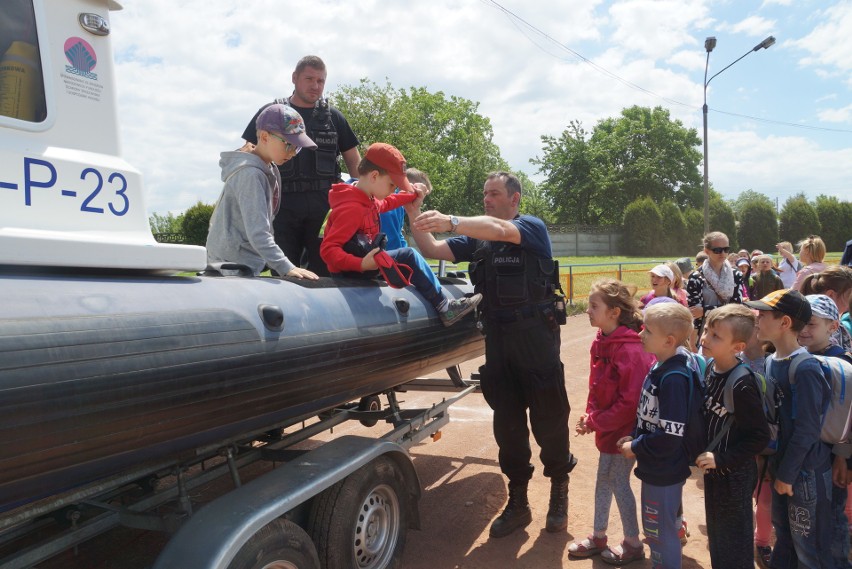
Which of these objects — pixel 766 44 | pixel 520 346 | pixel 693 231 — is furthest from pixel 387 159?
pixel 693 231

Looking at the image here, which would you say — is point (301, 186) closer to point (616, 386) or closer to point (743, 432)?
point (616, 386)

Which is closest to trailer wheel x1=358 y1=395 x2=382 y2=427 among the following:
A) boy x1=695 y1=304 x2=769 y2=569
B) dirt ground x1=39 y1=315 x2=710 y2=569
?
dirt ground x1=39 y1=315 x2=710 y2=569

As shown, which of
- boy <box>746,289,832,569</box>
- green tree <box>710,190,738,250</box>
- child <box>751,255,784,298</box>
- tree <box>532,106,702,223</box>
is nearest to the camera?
boy <box>746,289,832,569</box>

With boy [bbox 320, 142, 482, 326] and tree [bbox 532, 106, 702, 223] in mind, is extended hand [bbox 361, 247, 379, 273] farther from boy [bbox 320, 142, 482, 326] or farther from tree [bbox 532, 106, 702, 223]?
tree [bbox 532, 106, 702, 223]

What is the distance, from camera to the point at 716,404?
118 inches

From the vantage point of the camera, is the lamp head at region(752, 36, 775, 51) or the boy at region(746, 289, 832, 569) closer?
the boy at region(746, 289, 832, 569)

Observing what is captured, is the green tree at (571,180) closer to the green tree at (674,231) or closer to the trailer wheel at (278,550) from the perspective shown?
the green tree at (674,231)

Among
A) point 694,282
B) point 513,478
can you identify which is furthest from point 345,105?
point 513,478

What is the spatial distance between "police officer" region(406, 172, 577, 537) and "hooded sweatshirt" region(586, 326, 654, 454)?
Result: 1.14 ft

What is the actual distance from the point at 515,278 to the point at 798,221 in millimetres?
51957

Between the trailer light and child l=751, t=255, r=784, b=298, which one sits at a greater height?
the trailer light

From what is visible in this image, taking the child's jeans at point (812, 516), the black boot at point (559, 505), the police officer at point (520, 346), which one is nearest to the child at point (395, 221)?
the police officer at point (520, 346)

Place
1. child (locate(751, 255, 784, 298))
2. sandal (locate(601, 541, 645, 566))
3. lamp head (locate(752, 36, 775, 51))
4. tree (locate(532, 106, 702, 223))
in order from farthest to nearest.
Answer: tree (locate(532, 106, 702, 223)) < lamp head (locate(752, 36, 775, 51)) < child (locate(751, 255, 784, 298)) < sandal (locate(601, 541, 645, 566))

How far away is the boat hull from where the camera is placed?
1.87 m
